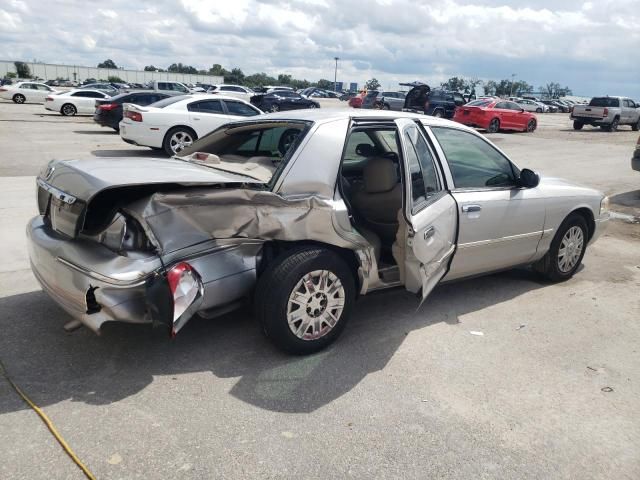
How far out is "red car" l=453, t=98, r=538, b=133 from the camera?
23.9m

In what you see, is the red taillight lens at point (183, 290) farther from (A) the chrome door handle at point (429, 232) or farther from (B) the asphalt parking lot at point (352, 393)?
(A) the chrome door handle at point (429, 232)

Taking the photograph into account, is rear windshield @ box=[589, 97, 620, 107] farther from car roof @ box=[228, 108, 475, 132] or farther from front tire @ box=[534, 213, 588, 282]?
car roof @ box=[228, 108, 475, 132]

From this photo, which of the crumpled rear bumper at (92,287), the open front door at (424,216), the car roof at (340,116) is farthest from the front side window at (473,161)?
the crumpled rear bumper at (92,287)

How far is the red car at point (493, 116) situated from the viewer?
23859mm

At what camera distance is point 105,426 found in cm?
288

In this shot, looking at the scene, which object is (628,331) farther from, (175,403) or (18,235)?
(18,235)

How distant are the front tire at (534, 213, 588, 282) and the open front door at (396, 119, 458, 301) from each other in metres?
1.62

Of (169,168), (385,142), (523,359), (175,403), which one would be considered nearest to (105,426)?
(175,403)

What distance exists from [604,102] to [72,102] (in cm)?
2706

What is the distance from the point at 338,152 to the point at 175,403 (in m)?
1.92

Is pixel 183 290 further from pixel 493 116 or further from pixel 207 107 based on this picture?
pixel 493 116

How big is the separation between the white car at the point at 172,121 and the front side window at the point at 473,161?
8.74 meters

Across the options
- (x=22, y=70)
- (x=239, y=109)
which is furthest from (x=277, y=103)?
(x=22, y=70)

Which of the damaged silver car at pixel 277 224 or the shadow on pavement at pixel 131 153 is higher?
the damaged silver car at pixel 277 224
